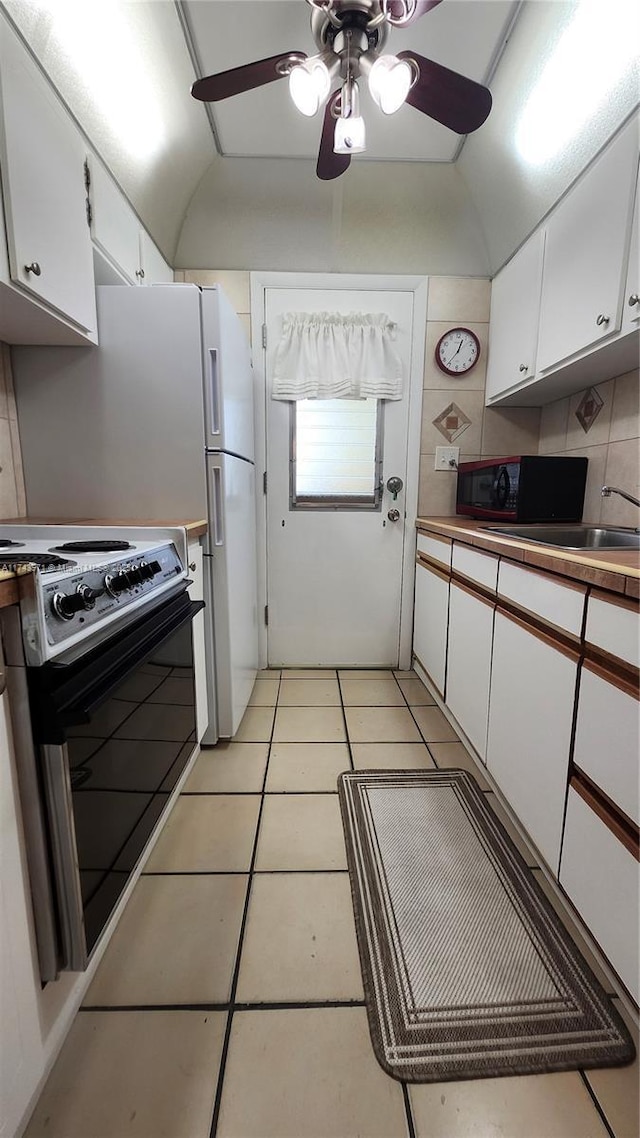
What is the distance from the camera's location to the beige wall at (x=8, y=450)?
4.98 ft

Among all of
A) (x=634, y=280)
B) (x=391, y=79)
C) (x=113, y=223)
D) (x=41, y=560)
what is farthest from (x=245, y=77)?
(x=41, y=560)

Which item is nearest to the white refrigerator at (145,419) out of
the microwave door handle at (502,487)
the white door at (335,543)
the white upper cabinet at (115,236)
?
the white upper cabinet at (115,236)

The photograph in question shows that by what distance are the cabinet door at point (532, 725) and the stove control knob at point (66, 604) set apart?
1.05 meters

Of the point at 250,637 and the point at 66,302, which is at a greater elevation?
the point at 66,302

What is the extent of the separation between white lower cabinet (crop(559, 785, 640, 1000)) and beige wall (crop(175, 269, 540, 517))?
5.91 ft

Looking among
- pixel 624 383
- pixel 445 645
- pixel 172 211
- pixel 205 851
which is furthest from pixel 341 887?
pixel 172 211

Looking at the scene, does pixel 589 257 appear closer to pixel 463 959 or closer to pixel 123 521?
pixel 123 521

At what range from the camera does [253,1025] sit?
867mm

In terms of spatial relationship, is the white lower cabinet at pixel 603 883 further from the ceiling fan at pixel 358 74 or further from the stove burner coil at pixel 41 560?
the ceiling fan at pixel 358 74

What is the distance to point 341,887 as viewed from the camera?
117cm

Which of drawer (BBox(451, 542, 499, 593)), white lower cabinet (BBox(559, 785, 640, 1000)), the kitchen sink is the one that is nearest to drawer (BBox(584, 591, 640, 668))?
white lower cabinet (BBox(559, 785, 640, 1000))

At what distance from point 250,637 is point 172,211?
6.87 ft

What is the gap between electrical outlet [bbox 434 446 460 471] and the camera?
8.01 ft

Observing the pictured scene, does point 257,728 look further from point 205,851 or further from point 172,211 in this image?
point 172,211
